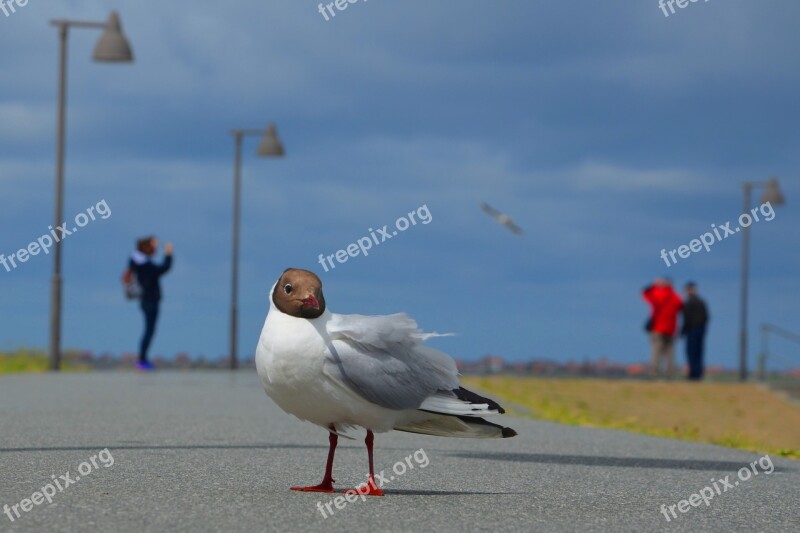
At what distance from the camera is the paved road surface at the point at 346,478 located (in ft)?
18.8

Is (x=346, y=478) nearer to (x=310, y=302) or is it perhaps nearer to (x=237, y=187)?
(x=310, y=302)

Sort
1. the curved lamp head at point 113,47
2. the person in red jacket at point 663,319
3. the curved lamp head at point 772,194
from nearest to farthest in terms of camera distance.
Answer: the curved lamp head at point 113,47, the person in red jacket at point 663,319, the curved lamp head at point 772,194

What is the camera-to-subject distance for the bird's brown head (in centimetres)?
579

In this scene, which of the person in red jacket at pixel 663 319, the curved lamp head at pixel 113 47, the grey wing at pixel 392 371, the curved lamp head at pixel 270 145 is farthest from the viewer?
the curved lamp head at pixel 270 145

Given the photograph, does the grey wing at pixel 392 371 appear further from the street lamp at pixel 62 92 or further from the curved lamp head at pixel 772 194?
the curved lamp head at pixel 772 194

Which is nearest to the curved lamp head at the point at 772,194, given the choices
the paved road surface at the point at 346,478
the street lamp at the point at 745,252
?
the street lamp at the point at 745,252

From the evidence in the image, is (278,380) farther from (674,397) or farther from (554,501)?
(674,397)

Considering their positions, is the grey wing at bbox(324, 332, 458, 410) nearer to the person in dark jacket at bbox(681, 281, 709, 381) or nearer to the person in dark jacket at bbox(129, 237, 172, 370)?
the person in dark jacket at bbox(129, 237, 172, 370)

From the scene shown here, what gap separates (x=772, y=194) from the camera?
39000 millimetres

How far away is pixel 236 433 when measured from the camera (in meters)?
10.8

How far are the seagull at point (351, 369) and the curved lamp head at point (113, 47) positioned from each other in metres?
19.7

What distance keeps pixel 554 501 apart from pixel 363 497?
3.67 feet

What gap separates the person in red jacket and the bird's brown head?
80.0 feet

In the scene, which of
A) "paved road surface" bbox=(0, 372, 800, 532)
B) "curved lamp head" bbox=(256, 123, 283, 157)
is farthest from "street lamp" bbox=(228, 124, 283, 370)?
"paved road surface" bbox=(0, 372, 800, 532)
